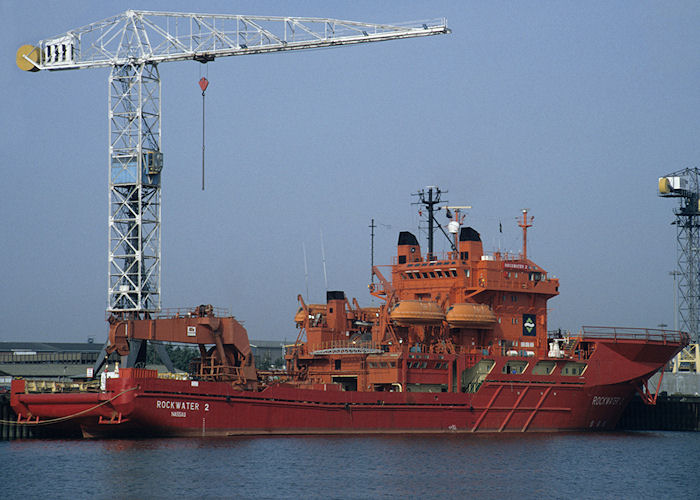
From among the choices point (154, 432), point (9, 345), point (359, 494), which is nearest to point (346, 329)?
point (154, 432)

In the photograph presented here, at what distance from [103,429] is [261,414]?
705 centimetres

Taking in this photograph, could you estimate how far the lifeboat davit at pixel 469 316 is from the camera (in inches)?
2072

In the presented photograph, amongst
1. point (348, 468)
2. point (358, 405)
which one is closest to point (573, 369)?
point (358, 405)

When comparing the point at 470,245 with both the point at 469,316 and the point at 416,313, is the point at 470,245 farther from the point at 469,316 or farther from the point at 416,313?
the point at 416,313

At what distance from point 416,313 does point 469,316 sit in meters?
2.82

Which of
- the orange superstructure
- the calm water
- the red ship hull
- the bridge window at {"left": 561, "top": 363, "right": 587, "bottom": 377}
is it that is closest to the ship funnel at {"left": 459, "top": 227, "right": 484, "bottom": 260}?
the orange superstructure

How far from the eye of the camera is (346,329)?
183 ft

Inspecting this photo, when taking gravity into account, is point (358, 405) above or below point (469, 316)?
below

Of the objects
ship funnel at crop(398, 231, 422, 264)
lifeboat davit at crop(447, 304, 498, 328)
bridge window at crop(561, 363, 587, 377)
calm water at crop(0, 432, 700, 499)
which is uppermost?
Result: ship funnel at crop(398, 231, 422, 264)

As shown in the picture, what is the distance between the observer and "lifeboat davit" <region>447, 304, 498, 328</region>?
52.6 metres

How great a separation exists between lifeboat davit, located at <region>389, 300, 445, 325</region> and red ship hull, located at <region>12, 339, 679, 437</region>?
353 centimetres

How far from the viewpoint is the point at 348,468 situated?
4047cm

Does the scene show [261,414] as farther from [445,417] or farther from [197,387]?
[445,417]

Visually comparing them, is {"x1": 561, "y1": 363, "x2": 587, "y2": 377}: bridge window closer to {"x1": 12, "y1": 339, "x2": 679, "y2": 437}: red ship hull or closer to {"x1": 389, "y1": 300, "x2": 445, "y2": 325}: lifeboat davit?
{"x1": 12, "y1": 339, "x2": 679, "y2": 437}: red ship hull
